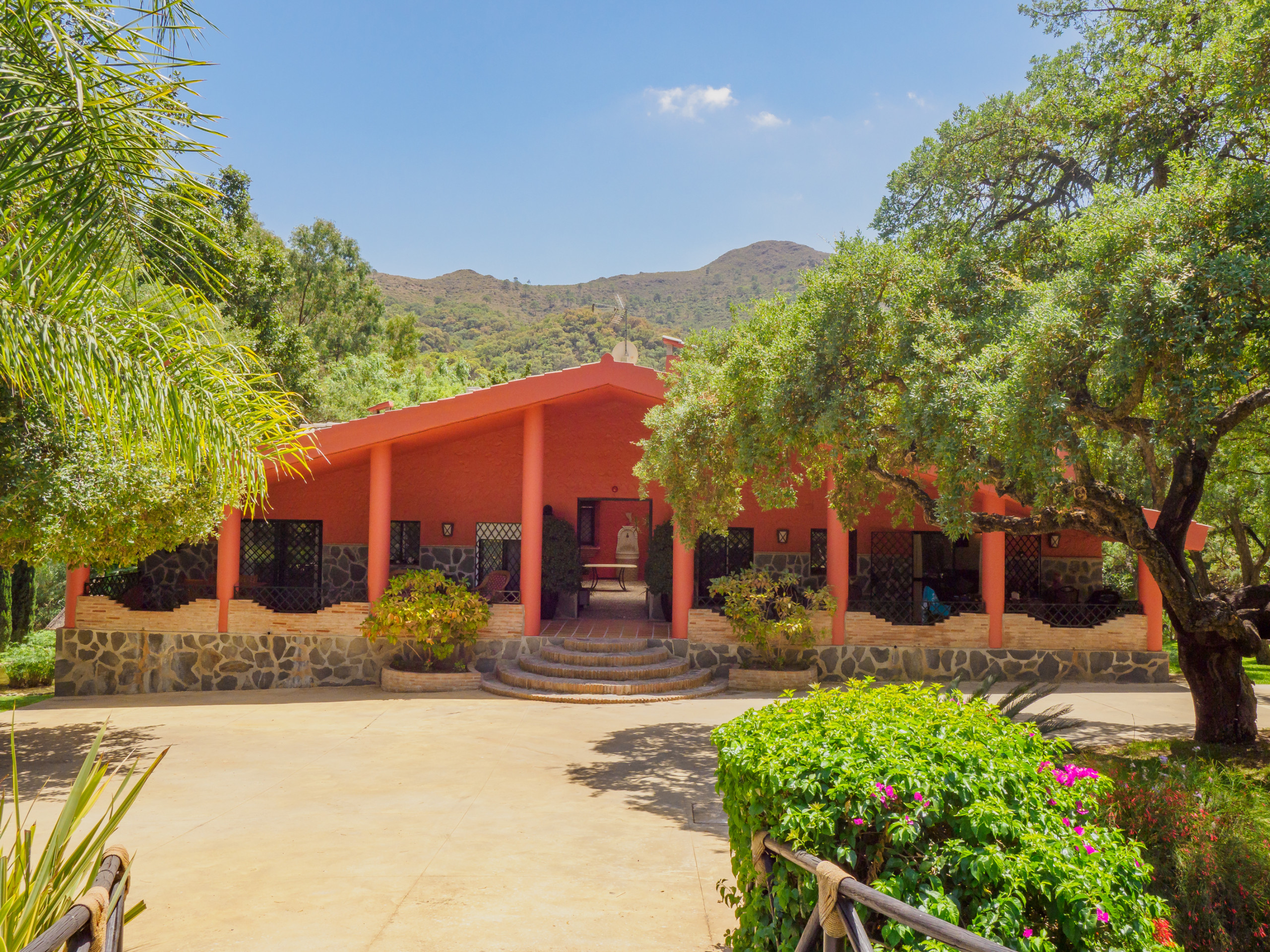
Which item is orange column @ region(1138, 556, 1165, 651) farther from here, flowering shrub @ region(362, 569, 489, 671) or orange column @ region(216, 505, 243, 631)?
orange column @ region(216, 505, 243, 631)

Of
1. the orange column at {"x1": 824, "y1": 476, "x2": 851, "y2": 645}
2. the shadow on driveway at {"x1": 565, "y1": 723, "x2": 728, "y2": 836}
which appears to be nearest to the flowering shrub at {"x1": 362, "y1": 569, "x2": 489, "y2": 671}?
the shadow on driveway at {"x1": 565, "y1": 723, "x2": 728, "y2": 836}

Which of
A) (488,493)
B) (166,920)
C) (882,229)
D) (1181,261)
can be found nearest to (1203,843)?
(1181,261)

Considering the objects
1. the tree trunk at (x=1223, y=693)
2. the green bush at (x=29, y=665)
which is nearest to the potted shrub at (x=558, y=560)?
the green bush at (x=29, y=665)

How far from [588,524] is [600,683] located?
34.7 feet

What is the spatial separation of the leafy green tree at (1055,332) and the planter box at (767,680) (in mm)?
3298

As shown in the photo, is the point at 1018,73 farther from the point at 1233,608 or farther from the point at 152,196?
the point at 152,196

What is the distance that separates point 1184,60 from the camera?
812 centimetres

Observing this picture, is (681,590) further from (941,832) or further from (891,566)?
(941,832)

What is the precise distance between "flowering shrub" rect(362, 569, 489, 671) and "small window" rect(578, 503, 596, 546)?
9126 mm

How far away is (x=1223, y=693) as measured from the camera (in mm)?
9141

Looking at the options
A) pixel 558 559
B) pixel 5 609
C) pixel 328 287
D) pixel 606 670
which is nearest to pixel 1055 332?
pixel 606 670

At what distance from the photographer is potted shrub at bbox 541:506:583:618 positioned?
16094mm

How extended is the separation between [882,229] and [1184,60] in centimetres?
422

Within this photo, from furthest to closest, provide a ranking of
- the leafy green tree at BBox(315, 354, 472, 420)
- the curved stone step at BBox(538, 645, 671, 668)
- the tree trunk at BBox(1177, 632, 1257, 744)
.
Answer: the leafy green tree at BBox(315, 354, 472, 420), the curved stone step at BBox(538, 645, 671, 668), the tree trunk at BBox(1177, 632, 1257, 744)
